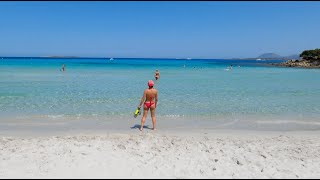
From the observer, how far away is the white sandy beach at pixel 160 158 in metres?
6.31

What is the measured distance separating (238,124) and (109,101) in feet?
25.1

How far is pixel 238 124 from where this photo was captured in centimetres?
1201

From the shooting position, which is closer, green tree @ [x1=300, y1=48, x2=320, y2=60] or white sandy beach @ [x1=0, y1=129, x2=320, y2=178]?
white sandy beach @ [x1=0, y1=129, x2=320, y2=178]

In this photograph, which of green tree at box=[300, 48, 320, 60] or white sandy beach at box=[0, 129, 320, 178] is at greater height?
green tree at box=[300, 48, 320, 60]

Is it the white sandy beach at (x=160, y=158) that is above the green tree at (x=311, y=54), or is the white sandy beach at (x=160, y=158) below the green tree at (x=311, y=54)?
below

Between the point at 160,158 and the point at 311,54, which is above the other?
the point at 311,54

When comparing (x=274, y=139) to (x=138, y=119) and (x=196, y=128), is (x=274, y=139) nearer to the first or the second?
(x=196, y=128)

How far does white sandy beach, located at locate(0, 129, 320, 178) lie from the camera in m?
6.31

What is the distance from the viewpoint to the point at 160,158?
709 centimetres

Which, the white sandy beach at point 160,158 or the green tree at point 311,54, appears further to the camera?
the green tree at point 311,54

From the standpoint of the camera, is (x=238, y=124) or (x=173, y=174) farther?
(x=238, y=124)

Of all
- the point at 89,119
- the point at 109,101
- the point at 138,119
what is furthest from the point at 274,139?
the point at 109,101

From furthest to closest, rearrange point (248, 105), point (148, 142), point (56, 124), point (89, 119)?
point (248, 105) < point (89, 119) < point (56, 124) < point (148, 142)

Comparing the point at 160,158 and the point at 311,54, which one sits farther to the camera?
the point at 311,54
